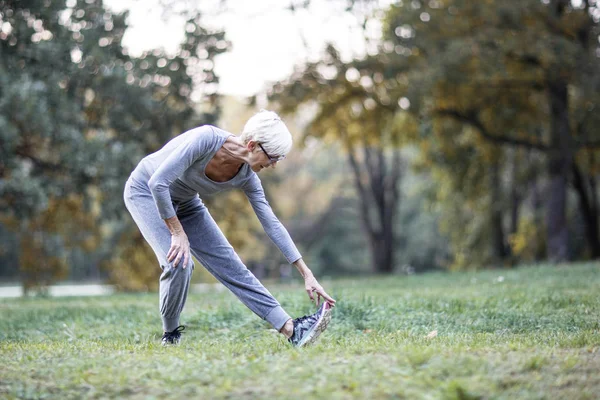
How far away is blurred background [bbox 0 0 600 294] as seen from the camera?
17.3m

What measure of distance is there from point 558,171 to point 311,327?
1689 cm

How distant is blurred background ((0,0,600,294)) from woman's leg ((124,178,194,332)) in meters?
11.0

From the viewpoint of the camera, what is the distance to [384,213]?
28688mm

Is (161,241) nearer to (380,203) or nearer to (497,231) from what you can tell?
(497,231)

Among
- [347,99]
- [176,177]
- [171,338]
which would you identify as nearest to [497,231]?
[347,99]

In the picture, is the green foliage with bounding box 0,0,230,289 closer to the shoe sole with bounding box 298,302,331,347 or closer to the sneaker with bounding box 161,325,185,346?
the sneaker with bounding box 161,325,185,346

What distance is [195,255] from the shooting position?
5461mm

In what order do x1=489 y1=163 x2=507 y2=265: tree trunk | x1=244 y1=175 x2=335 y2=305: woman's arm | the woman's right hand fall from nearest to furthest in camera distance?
the woman's right hand → x1=244 y1=175 x2=335 y2=305: woman's arm → x1=489 y1=163 x2=507 y2=265: tree trunk

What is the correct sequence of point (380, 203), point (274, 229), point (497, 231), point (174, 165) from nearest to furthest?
point (174, 165)
point (274, 229)
point (497, 231)
point (380, 203)

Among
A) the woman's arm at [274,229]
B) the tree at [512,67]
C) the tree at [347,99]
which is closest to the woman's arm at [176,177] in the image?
the woman's arm at [274,229]

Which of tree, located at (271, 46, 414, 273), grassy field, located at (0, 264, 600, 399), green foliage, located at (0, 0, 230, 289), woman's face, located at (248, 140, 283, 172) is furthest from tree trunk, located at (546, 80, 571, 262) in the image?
woman's face, located at (248, 140, 283, 172)

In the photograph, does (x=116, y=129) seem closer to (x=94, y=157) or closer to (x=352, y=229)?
(x=94, y=157)

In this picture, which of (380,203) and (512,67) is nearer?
(512,67)

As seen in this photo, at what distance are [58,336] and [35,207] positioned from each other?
438 inches
